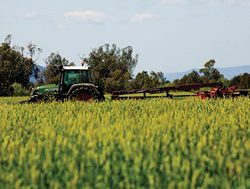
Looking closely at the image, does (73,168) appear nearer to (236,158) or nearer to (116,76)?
(236,158)

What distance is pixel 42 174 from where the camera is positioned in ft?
18.2

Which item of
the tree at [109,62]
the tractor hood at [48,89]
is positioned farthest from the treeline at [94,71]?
the tractor hood at [48,89]

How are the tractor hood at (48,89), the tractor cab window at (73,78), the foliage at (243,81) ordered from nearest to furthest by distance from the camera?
the tractor cab window at (73,78) < the tractor hood at (48,89) < the foliage at (243,81)

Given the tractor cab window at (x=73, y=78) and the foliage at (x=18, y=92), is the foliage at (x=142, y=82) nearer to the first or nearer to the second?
the foliage at (x=18, y=92)

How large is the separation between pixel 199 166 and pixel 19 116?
262 inches

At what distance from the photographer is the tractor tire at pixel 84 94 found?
17.8 m

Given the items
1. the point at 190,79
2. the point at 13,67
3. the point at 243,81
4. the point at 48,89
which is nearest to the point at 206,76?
the point at 190,79

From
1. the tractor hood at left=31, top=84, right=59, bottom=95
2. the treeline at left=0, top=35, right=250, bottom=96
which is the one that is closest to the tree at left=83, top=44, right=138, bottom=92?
the treeline at left=0, top=35, right=250, bottom=96

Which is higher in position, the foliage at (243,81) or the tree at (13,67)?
Answer: the tree at (13,67)

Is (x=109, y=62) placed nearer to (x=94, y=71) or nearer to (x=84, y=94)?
(x=94, y=71)

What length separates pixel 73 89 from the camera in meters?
18.1

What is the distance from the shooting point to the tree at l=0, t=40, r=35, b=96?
75.5m

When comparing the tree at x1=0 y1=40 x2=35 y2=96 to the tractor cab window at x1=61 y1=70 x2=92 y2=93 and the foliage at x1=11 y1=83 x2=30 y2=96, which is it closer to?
the foliage at x1=11 y1=83 x2=30 y2=96

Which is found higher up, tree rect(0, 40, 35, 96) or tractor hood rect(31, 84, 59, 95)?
tree rect(0, 40, 35, 96)
